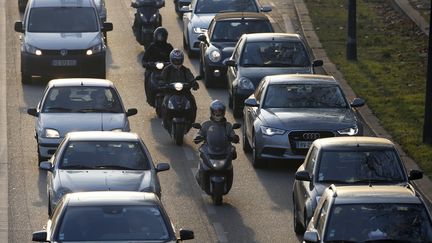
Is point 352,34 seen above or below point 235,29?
below

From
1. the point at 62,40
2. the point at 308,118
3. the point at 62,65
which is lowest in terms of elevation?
the point at 62,65

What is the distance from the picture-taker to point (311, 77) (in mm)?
28516

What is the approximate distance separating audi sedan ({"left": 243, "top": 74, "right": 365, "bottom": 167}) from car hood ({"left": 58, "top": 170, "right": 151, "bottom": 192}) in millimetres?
5102

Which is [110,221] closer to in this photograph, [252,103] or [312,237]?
[312,237]

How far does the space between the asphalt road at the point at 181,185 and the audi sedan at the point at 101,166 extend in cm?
95

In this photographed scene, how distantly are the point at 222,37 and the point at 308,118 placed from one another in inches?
378

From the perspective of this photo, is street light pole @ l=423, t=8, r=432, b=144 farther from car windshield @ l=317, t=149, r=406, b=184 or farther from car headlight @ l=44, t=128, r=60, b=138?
car windshield @ l=317, t=149, r=406, b=184

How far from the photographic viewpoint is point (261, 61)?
3266 centimetres

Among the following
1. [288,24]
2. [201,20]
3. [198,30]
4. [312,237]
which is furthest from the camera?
[288,24]

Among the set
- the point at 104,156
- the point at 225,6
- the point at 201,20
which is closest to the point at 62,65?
the point at 201,20

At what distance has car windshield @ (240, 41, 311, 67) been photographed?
32.5 meters

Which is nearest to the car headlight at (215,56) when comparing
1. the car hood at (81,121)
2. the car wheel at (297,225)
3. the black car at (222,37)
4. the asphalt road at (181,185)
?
the black car at (222,37)

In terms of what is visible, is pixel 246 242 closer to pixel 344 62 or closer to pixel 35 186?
pixel 35 186

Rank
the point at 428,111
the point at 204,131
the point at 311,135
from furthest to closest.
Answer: the point at 428,111 < the point at 311,135 < the point at 204,131
